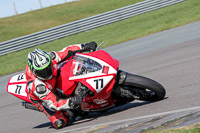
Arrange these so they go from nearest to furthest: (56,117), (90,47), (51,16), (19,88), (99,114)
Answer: (90,47)
(56,117)
(19,88)
(99,114)
(51,16)

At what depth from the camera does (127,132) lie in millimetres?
4012

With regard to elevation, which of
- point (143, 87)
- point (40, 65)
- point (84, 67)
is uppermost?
point (40, 65)

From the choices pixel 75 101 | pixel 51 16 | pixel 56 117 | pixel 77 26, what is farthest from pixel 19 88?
pixel 51 16

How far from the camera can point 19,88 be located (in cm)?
549

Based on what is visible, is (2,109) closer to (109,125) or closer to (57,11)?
(109,125)

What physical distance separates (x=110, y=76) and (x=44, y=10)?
24.6 m

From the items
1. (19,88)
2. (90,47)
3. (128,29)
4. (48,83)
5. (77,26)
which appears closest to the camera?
(48,83)

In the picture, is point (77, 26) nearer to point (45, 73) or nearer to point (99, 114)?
point (99, 114)

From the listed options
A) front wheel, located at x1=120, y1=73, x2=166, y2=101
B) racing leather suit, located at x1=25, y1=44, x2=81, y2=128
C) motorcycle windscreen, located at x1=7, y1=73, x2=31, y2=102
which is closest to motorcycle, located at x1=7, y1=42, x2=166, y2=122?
front wheel, located at x1=120, y1=73, x2=166, y2=101

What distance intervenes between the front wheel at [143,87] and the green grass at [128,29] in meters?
7.99

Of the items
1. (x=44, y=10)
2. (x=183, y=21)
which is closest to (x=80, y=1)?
(x=44, y=10)

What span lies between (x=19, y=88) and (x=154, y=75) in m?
3.15

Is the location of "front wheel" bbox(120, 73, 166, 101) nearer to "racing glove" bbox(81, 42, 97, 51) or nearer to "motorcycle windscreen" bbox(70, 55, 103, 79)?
"motorcycle windscreen" bbox(70, 55, 103, 79)

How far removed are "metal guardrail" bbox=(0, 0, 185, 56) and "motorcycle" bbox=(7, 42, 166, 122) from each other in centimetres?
1193
